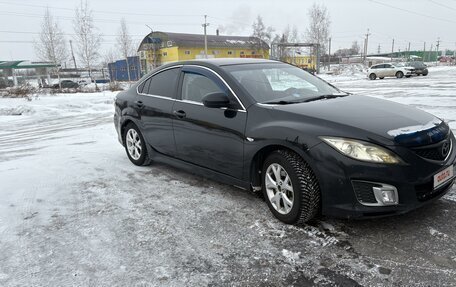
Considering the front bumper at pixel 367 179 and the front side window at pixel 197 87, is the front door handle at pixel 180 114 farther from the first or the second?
the front bumper at pixel 367 179

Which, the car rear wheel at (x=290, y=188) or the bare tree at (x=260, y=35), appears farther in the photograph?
the bare tree at (x=260, y=35)

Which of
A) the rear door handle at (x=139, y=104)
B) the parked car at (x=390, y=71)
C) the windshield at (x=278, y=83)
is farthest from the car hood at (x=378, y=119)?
the parked car at (x=390, y=71)

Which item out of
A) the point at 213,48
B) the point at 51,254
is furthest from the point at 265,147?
the point at 213,48

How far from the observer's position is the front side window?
4.22 m

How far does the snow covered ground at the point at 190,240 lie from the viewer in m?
2.69

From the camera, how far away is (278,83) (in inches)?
167

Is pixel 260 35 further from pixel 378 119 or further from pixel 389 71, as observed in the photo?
pixel 378 119

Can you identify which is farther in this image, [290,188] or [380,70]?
[380,70]

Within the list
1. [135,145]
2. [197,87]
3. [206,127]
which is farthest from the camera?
[135,145]

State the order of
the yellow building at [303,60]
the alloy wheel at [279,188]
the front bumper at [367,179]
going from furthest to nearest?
the yellow building at [303,60] → the alloy wheel at [279,188] → the front bumper at [367,179]

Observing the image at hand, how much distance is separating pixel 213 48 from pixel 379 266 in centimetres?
6463

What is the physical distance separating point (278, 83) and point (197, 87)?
963 millimetres

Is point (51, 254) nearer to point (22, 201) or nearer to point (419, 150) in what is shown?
point (22, 201)

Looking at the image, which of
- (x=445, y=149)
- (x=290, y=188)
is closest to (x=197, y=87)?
(x=290, y=188)
